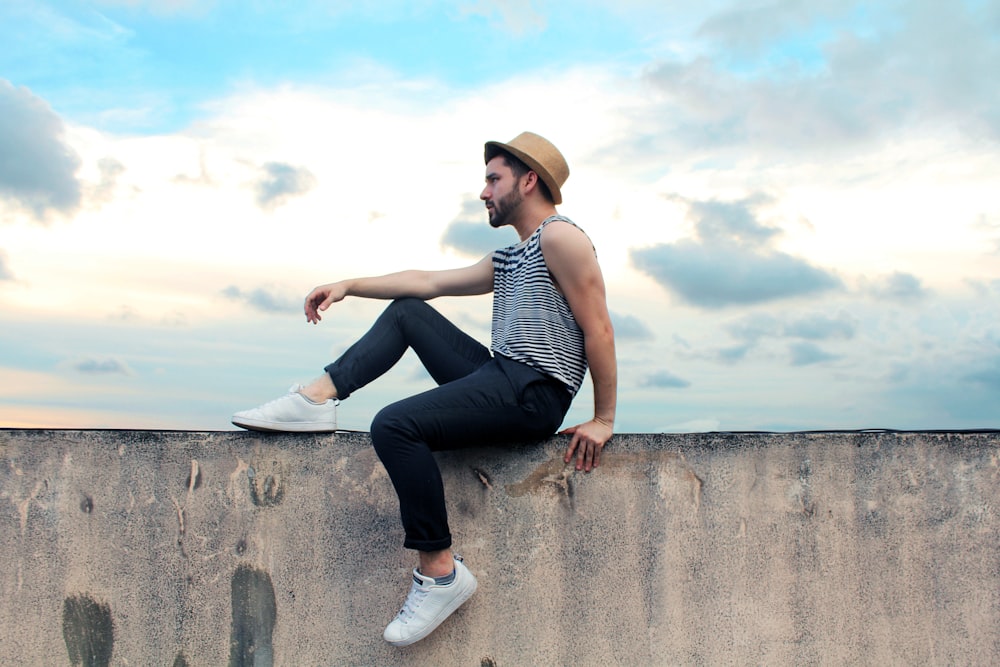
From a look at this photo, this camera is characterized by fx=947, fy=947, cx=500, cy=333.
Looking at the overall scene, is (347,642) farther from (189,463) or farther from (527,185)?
(527,185)

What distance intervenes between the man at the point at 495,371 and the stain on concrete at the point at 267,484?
0.17 meters

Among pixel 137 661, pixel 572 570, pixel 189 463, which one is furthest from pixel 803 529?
pixel 137 661

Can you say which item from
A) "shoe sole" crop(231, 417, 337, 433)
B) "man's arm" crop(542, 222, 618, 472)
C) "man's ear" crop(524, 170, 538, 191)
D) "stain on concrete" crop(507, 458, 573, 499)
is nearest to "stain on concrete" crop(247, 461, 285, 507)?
"shoe sole" crop(231, 417, 337, 433)

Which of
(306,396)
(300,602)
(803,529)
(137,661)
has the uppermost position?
(306,396)

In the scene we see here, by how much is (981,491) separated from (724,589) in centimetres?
101

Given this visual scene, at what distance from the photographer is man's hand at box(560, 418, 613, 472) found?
3.38 metres

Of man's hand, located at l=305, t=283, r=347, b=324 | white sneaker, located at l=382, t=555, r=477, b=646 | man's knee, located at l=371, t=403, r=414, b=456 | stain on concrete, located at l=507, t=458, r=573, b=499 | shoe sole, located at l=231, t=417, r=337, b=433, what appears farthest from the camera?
man's hand, located at l=305, t=283, r=347, b=324

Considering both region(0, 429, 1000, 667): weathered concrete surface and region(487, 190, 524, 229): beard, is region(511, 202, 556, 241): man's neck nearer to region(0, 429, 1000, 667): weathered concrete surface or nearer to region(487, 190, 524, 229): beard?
region(487, 190, 524, 229): beard

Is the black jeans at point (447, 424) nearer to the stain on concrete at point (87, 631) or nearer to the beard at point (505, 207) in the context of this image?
the beard at point (505, 207)

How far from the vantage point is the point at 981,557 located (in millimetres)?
3484

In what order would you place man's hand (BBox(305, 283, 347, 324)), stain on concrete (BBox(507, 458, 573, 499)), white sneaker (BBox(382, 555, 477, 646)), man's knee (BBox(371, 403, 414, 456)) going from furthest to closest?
1. man's hand (BBox(305, 283, 347, 324))
2. stain on concrete (BBox(507, 458, 573, 499))
3. white sneaker (BBox(382, 555, 477, 646))
4. man's knee (BBox(371, 403, 414, 456))

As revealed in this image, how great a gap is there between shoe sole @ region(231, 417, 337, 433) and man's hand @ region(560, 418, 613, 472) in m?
0.92

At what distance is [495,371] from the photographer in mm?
3342

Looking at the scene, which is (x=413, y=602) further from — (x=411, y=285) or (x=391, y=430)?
(x=411, y=285)
